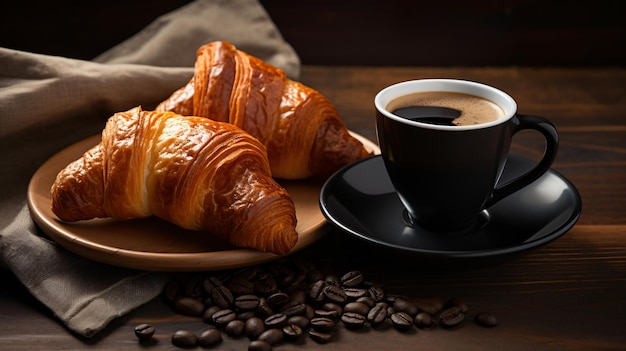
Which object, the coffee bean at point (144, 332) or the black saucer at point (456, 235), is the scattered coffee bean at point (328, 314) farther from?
the coffee bean at point (144, 332)

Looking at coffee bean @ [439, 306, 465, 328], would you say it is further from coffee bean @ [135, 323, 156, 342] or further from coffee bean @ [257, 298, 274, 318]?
coffee bean @ [135, 323, 156, 342]

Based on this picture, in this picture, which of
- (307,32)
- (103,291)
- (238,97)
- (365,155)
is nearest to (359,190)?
(365,155)

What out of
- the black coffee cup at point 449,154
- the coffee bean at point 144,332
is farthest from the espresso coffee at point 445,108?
the coffee bean at point 144,332

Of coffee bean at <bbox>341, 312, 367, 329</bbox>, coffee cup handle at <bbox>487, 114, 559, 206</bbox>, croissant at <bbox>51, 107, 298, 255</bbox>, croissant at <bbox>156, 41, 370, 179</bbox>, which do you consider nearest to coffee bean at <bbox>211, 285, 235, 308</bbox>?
croissant at <bbox>51, 107, 298, 255</bbox>

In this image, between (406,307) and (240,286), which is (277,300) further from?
(406,307)

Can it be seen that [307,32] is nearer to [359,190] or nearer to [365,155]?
[365,155]
